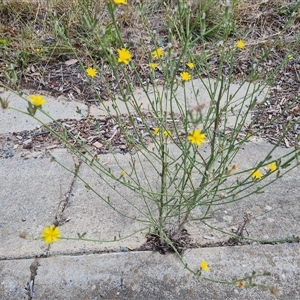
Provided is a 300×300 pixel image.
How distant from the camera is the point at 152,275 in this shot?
1.55 metres

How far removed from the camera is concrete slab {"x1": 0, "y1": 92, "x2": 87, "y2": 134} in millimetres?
2519

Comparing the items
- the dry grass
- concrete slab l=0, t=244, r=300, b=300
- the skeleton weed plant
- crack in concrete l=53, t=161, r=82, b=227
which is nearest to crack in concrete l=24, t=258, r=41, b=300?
concrete slab l=0, t=244, r=300, b=300

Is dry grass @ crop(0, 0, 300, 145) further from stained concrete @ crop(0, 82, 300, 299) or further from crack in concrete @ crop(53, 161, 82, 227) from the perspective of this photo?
crack in concrete @ crop(53, 161, 82, 227)

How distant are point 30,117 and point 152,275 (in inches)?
61.5

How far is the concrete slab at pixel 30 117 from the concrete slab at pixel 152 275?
1.15 metres

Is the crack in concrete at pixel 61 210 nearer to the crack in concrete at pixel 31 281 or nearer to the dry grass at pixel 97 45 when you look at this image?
the crack in concrete at pixel 31 281

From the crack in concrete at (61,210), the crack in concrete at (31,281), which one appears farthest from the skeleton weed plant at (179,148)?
the crack in concrete at (31,281)

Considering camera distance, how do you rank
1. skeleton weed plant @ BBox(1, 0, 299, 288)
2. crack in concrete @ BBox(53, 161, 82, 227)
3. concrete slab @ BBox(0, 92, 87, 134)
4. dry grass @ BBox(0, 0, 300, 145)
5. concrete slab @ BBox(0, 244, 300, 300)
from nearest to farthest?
1. skeleton weed plant @ BBox(1, 0, 299, 288)
2. concrete slab @ BBox(0, 244, 300, 300)
3. crack in concrete @ BBox(53, 161, 82, 227)
4. concrete slab @ BBox(0, 92, 87, 134)
5. dry grass @ BBox(0, 0, 300, 145)

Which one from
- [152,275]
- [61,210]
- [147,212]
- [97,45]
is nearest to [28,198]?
[61,210]

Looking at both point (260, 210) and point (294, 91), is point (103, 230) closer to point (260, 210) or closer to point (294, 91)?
point (260, 210)

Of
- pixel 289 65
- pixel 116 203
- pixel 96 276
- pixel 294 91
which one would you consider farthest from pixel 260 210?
pixel 289 65

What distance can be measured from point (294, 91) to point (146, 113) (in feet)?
3.69

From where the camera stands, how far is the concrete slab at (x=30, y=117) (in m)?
2.52

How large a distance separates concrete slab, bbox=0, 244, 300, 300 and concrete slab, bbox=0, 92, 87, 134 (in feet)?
3.79
